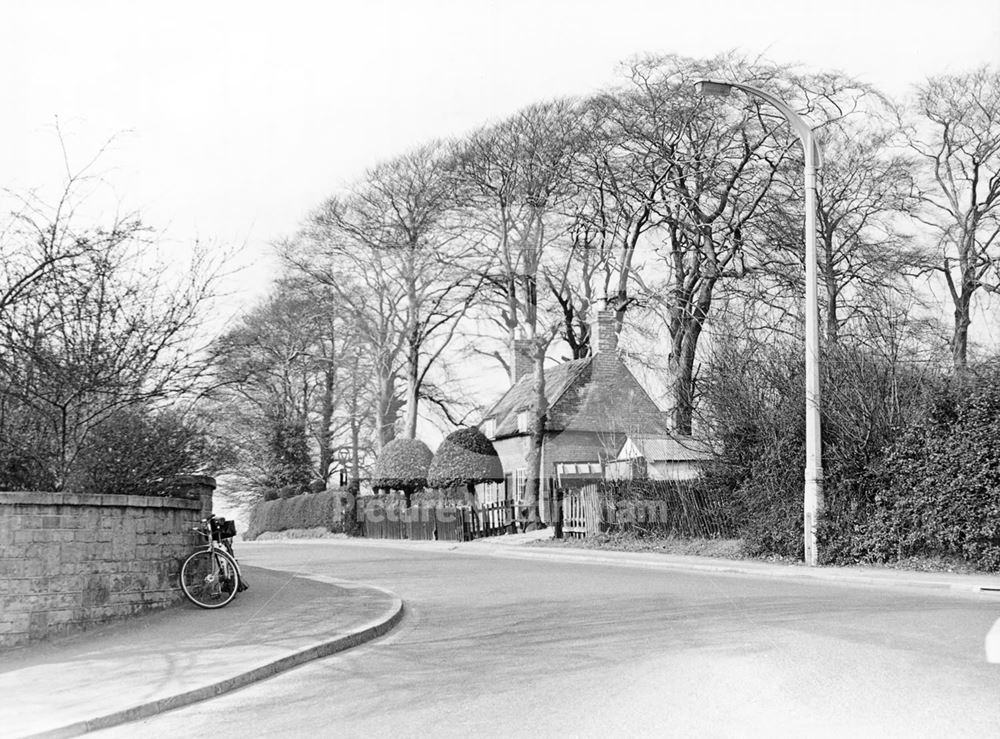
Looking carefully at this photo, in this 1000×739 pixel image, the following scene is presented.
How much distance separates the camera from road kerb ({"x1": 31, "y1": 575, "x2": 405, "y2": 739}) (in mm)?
7113

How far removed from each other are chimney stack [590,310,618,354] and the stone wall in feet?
104

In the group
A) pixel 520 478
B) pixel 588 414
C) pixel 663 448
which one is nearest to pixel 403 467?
pixel 520 478

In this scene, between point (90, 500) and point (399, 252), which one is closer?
point (90, 500)

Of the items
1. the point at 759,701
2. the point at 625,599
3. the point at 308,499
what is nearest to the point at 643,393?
the point at 308,499

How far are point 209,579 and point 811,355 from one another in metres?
10.6

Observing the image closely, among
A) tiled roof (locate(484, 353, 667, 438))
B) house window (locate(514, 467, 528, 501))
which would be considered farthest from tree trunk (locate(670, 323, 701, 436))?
house window (locate(514, 467, 528, 501))

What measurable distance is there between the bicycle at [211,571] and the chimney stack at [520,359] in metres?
22.2

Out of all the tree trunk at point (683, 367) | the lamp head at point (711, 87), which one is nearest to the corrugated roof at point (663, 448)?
the tree trunk at point (683, 367)

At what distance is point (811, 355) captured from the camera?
18.6m

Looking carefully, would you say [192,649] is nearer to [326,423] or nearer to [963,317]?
[963,317]

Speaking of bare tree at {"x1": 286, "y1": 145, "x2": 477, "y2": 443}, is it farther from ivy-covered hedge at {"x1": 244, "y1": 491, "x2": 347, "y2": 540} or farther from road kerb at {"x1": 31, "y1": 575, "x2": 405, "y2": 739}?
road kerb at {"x1": 31, "y1": 575, "x2": 405, "y2": 739}

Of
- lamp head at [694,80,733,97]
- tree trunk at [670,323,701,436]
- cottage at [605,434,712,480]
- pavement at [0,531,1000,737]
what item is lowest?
pavement at [0,531,1000,737]

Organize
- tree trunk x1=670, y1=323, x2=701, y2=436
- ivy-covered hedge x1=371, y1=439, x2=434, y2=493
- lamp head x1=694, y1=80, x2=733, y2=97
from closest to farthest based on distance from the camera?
1. lamp head x1=694, y1=80, x2=733, y2=97
2. tree trunk x1=670, y1=323, x2=701, y2=436
3. ivy-covered hedge x1=371, y1=439, x2=434, y2=493

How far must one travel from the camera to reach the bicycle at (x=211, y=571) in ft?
41.5
